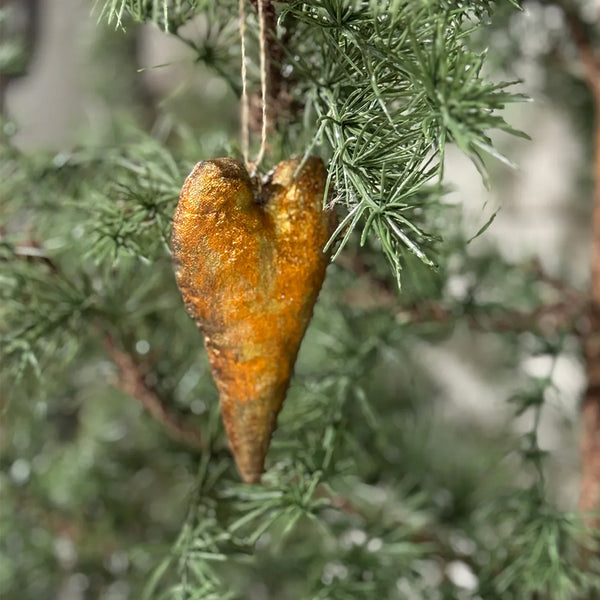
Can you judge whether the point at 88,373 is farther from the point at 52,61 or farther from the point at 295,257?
the point at 52,61

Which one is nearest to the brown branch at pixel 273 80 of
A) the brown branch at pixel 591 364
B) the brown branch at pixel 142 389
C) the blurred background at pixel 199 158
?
the blurred background at pixel 199 158

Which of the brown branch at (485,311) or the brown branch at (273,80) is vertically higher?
the brown branch at (273,80)

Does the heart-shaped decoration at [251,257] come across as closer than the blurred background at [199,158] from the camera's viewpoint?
Yes

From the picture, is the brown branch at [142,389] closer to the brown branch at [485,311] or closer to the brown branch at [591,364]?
the brown branch at [485,311]

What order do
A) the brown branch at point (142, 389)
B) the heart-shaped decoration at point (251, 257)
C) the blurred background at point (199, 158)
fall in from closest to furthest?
the heart-shaped decoration at point (251, 257), the brown branch at point (142, 389), the blurred background at point (199, 158)

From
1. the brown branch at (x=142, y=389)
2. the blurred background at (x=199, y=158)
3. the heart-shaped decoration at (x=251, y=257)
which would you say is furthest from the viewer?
the blurred background at (x=199, y=158)

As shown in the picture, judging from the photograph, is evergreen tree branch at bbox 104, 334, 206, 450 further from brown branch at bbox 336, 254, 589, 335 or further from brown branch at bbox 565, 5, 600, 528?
brown branch at bbox 565, 5, 600, 528

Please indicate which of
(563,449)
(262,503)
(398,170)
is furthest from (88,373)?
(563,449)
